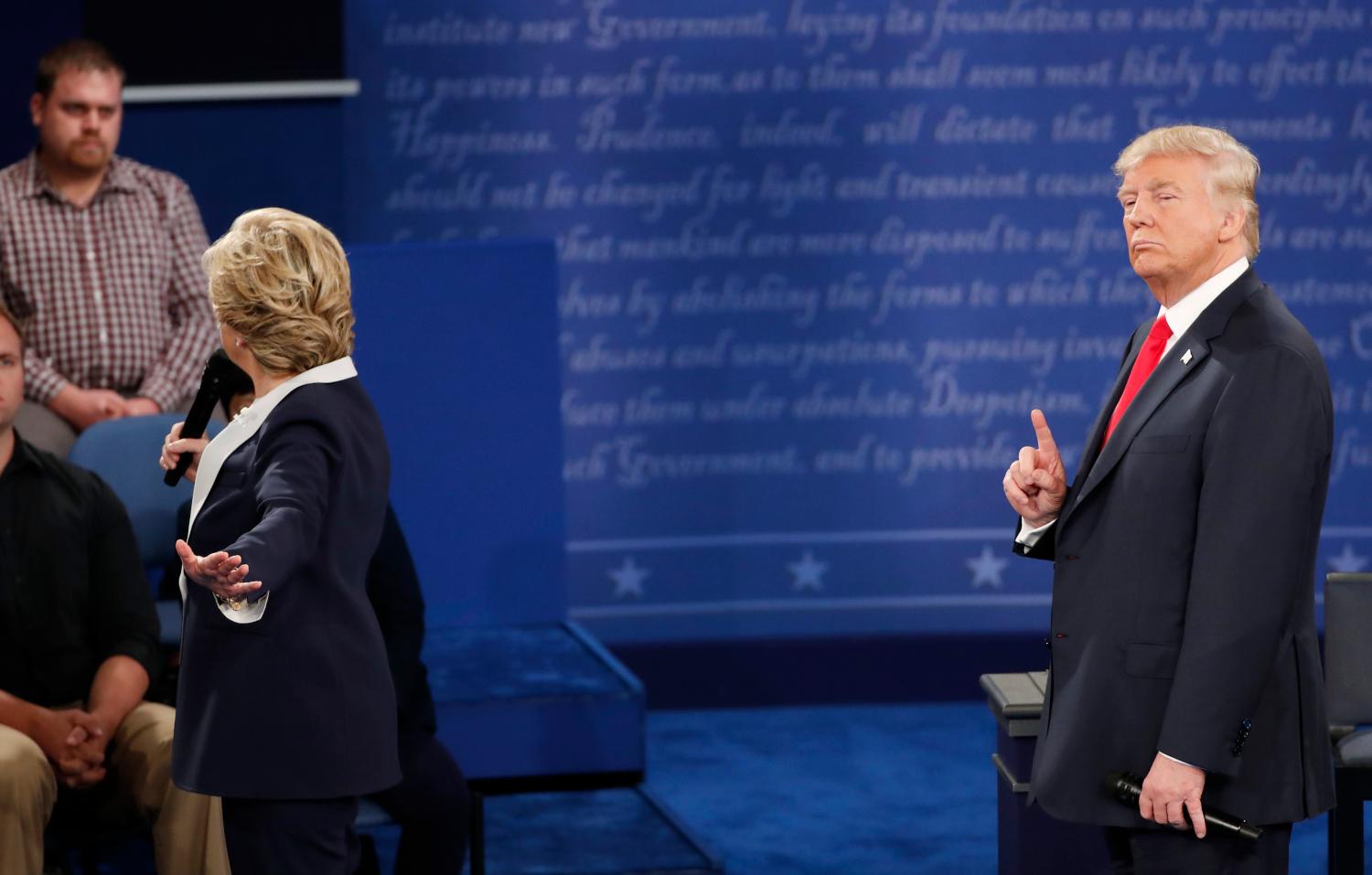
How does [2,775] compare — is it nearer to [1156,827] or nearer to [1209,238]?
[1156,827]

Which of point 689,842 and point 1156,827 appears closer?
point 1156,827

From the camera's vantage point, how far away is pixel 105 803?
3.05 meters

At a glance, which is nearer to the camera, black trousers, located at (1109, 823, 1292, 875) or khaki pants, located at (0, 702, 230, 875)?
black trousers, located at (1109, 823, 1292, 875)

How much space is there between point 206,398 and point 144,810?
0.96m

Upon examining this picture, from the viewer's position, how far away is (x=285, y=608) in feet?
6.89

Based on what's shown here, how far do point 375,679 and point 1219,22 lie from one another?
4043 mm

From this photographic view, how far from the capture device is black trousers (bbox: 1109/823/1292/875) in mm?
2031

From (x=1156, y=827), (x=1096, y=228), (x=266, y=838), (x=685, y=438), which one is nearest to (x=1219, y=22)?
(x=1096, y=228)

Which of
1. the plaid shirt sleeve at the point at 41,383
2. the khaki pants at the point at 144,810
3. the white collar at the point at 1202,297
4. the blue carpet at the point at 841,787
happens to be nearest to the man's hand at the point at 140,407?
the plaid shirt sleeve at the point at 41,383

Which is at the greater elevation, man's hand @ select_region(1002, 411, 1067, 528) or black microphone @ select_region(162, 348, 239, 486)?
black microphone @ select_region(162, 348, 239, 486)

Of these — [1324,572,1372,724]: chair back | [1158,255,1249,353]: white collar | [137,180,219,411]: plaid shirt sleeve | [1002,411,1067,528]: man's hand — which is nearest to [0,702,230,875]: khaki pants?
[1002,411,1067,528]: man's hand

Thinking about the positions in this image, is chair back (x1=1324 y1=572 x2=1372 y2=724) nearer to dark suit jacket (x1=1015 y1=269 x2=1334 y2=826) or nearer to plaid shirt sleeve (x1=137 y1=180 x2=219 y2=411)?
dark suit jacket (x1=1015 y1=269 x2=1334 y2=826)

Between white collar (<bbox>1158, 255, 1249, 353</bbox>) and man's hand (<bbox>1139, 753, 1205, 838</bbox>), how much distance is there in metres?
0.51

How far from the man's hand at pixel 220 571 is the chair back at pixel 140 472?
203 centimetres
